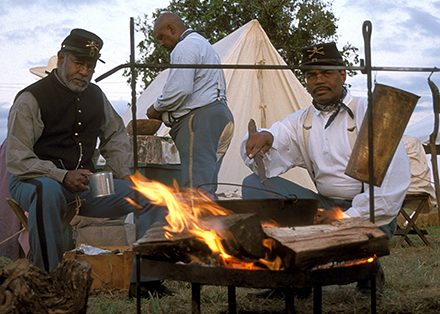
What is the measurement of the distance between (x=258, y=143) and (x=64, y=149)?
3.94 ft

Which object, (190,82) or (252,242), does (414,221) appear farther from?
(252,242)

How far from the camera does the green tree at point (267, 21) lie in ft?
42.5

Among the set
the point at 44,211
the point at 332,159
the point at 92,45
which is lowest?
the point at 44,211

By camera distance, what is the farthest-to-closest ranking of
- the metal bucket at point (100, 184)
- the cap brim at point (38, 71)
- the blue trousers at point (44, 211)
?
the cap brim at point (38, 71) → the metal bucket at point (100, 184) → the blue trousers at point (44, 211)

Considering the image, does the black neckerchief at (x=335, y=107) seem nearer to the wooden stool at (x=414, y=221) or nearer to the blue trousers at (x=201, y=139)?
the blue trousers at (x=201, y=139)

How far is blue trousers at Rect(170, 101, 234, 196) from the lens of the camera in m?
3.48

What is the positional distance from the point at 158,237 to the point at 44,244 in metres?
1.12

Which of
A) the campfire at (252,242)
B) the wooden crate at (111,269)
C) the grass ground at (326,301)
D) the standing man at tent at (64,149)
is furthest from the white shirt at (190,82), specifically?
the campfire at (252,242)

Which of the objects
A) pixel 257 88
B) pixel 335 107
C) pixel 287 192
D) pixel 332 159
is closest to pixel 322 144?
pixel 332 159

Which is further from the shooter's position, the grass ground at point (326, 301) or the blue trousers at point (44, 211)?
the blue trousers at point (44, 211)

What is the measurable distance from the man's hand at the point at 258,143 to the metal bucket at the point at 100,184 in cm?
78

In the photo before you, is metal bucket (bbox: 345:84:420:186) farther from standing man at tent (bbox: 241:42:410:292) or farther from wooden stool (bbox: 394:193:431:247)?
wooden stool (bbox: 394:193:431:247)

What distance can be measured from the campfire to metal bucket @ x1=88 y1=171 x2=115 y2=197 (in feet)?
2.84

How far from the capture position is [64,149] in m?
2.89
